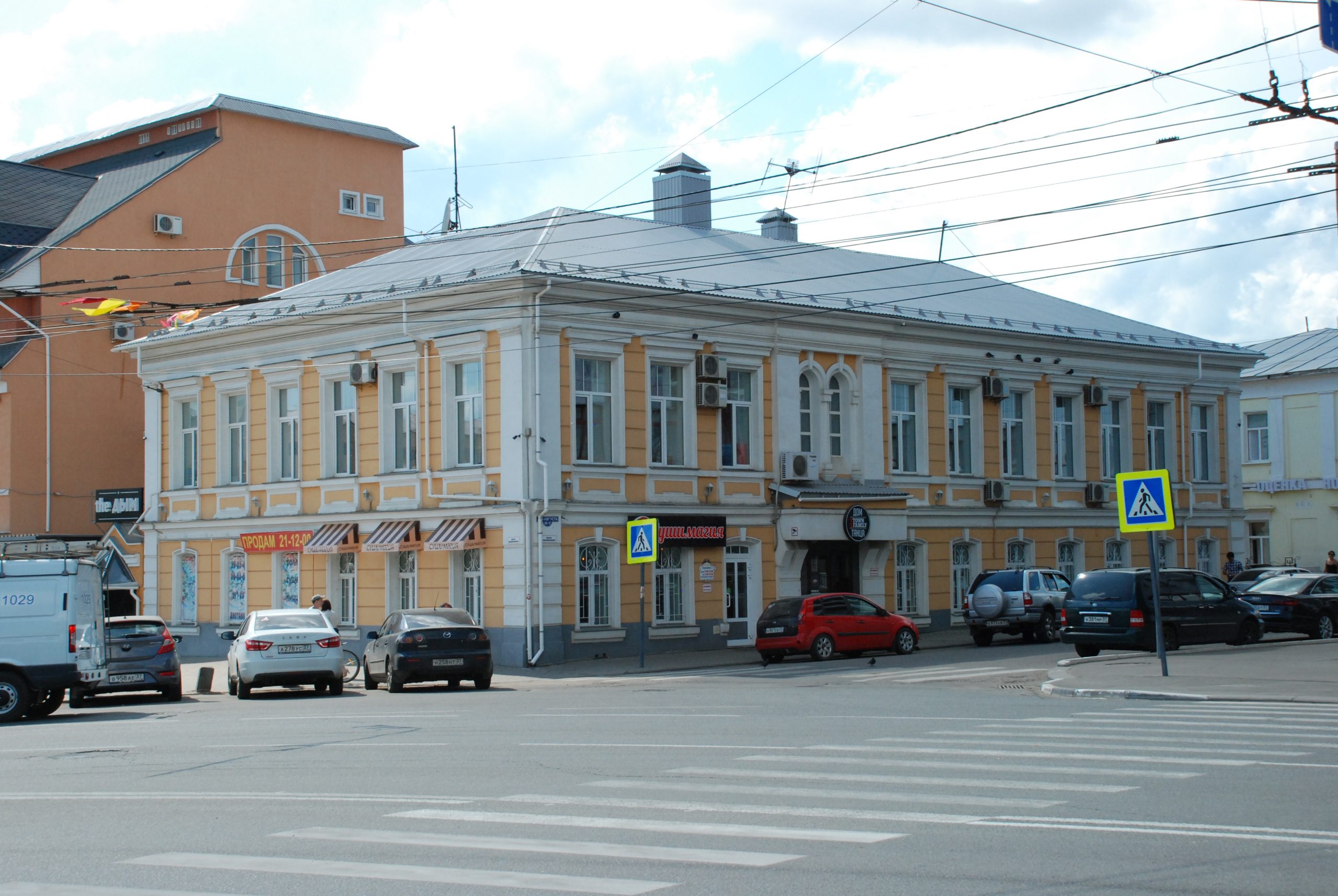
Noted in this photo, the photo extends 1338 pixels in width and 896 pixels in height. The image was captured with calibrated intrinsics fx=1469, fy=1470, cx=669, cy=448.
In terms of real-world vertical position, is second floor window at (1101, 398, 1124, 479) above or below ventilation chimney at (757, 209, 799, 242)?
below

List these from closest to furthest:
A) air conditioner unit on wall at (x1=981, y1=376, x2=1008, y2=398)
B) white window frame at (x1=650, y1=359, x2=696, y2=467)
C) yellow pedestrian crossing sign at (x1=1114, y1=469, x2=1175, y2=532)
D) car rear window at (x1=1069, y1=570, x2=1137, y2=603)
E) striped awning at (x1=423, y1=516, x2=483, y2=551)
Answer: yellow pedestrian crossing sign at (x1=1114, y1=469, x2=1175, y2=532) < car rear window at (x1=1069, y1=570, x2=1137, y2=603) < striped awning at (x1=423, y1=516, x2=483, y2=551) < white window frame at (x1=650, y1=359, x2=696, y2=467) < air conditioner unit on wall at (x1=981, y1=376, x2=1008, y2=398)

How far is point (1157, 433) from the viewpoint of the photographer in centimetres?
4512

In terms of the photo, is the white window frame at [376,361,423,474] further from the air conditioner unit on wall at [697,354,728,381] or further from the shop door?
the shop door

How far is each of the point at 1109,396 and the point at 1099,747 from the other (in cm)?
3171

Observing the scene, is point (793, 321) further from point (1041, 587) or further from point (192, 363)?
point (192, 363)

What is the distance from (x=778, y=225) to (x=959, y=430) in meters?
8.78

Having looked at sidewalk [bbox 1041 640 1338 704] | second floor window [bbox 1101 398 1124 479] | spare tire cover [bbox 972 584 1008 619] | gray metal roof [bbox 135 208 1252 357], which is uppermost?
gray metal roof [bbox 135 208 1252 357]

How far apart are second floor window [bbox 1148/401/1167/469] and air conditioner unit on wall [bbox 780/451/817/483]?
46.5ft

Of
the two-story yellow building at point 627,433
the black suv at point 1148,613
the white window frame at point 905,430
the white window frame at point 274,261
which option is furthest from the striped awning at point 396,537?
the white window frame at point 274,261

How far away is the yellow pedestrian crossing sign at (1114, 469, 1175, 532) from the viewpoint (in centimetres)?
2111

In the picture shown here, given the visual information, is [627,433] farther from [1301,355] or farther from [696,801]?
[1301,355]

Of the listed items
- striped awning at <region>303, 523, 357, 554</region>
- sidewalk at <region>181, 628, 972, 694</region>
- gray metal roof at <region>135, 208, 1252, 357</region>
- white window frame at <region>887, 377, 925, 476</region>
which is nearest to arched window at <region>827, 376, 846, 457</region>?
white window frame at <region>887, 377, 925, 476</region>

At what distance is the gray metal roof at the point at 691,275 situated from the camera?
111ft

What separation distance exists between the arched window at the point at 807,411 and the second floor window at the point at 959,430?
16.5 feet
